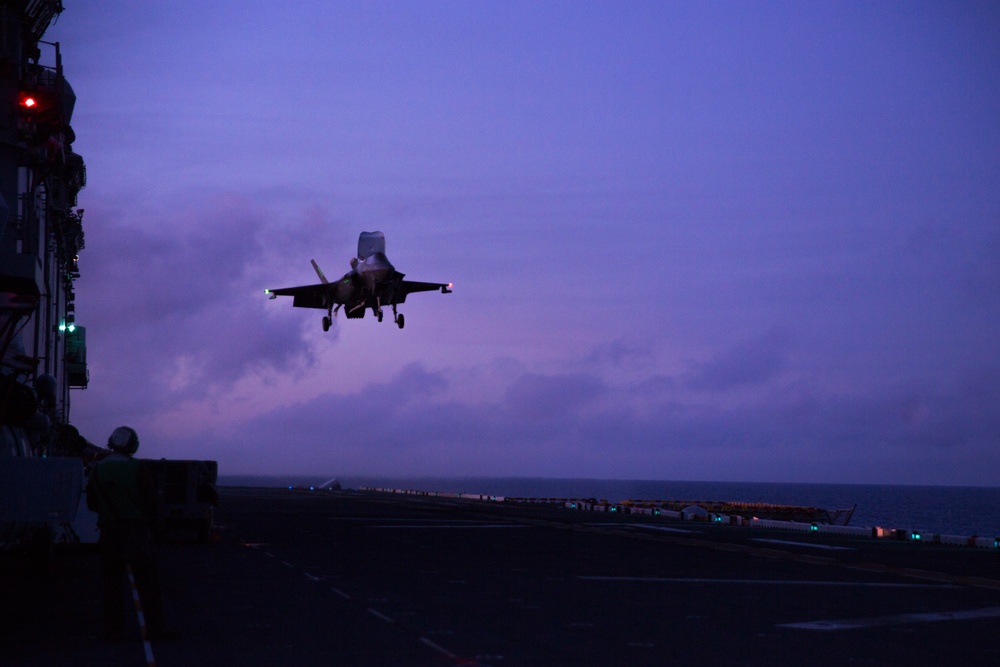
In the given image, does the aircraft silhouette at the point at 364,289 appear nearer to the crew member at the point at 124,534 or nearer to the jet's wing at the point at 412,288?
the jet's wing at the point at 412,288

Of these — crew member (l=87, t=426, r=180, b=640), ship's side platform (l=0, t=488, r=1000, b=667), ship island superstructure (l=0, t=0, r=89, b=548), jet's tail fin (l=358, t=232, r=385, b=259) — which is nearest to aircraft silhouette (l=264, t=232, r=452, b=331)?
jet's tail fin (l=358, t=232, r=385, b=259)

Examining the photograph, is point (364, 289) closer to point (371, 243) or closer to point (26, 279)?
point (371, 243)

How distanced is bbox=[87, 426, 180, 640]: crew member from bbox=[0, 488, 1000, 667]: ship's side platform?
344 mm

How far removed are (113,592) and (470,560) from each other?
1435 centimetres

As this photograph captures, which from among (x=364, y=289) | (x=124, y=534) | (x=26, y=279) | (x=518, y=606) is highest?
(x=364, y=289)

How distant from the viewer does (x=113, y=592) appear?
12.8 m

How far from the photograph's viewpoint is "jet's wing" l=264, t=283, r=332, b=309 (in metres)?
59.9

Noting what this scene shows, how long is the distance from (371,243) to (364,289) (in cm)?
309

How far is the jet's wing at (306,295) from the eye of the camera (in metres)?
59.9

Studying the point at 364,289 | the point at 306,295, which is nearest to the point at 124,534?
the point at 364,289

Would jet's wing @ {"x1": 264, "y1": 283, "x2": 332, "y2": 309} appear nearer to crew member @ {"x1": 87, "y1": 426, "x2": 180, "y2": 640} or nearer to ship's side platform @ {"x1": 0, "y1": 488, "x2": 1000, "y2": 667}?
ship's side platform @ {"x1": 0, "y1": 488, "x2": 1000, "y2": 667}

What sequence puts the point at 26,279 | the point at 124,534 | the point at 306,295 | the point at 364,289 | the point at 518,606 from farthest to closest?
the point at 306,295
the point at 364,289
the point at 26,279
the point at 518,606
the point at 124,534

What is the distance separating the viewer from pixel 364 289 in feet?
181

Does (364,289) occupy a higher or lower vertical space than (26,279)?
higher
